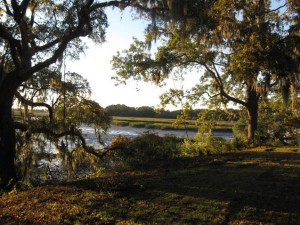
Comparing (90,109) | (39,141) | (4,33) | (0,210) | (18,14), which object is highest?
(18,14)

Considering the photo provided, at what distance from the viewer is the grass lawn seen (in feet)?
18.1

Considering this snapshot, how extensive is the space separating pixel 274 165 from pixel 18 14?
910 centimetres

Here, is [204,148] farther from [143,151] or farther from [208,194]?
[208,194]

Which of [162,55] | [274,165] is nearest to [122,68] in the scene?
[162,55]

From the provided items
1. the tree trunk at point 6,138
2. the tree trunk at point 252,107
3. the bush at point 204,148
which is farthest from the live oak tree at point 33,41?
the tree trunk at point 252,107

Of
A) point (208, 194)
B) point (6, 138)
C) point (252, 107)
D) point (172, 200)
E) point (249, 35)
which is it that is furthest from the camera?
point (252, 107)

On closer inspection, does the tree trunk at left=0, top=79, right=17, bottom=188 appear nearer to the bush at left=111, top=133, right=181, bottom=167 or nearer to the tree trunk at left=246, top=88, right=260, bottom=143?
the bush at left=111, top=133, right=181, bottom=167

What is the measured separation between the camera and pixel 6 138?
1045cm

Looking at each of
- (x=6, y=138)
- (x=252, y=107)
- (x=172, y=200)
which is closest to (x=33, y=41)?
(x=6, y=138)

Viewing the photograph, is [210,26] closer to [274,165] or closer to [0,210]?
[274,165]

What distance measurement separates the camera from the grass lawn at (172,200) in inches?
217

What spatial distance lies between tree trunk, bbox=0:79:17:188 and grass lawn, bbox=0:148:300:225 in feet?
9.12

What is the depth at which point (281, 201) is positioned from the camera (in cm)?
629

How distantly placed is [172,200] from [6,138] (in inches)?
255
